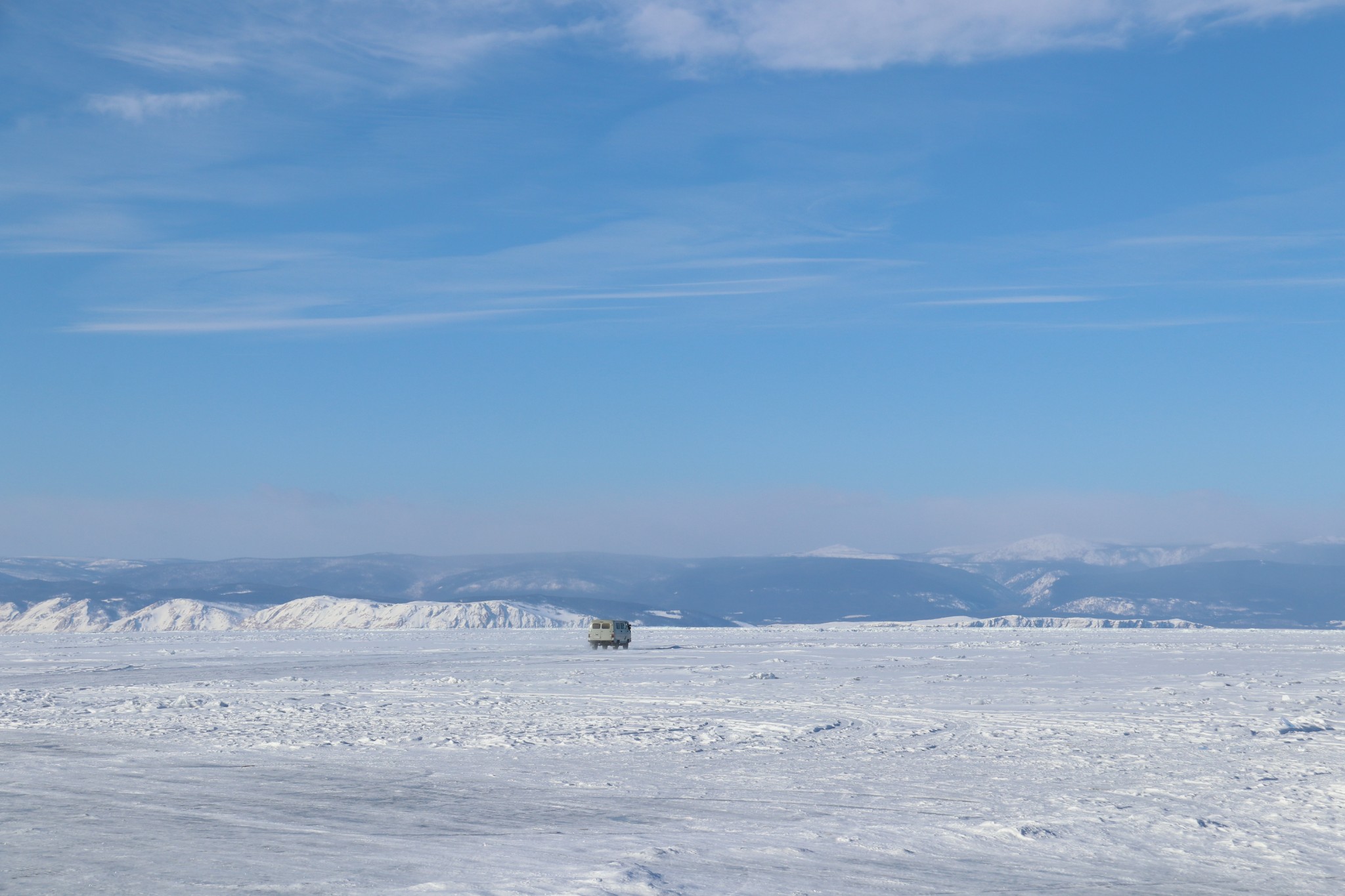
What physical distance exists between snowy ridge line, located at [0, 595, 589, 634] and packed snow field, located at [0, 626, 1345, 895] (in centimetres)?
10116

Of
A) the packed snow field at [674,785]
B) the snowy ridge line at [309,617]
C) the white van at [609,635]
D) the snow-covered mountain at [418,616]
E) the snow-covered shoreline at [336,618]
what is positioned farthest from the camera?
the snowy ridge line at [309,617]

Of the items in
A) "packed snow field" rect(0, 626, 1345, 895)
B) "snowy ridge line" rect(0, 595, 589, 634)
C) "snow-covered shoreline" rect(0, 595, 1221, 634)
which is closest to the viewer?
"packed snow field" rect(0, 626, 1345, 895)

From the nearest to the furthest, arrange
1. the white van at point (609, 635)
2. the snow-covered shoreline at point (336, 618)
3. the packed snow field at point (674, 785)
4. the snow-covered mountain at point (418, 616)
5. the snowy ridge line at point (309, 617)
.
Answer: the packed snow field at point (674, 785) → the white van at point (609, 635) → the snow-covered mountain at point (418, 616) → the snow-covered shoreline at point (336, 618) → the snowy ridge line at point (309, 617)

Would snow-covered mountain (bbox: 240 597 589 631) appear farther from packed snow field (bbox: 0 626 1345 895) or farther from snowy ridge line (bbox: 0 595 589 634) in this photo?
packed snow field (bbox: 0 626 1345 895)

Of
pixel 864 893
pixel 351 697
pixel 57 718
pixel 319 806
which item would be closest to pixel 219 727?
pixel 57 718

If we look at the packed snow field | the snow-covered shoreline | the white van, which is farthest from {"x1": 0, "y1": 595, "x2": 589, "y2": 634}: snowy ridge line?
the packed snow field

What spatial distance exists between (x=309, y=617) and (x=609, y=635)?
12064 centimetres

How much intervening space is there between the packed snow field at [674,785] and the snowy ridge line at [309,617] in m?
101

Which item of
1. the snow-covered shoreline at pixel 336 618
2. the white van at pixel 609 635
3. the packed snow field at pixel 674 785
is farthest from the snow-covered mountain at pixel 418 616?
the packed snow field at pixel 674 785

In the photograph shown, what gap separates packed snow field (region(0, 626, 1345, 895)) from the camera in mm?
11492

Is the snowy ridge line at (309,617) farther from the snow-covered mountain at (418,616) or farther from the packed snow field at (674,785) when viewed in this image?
the packed snow field at (674,785)

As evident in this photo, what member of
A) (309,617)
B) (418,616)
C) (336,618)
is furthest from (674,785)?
(309,617)

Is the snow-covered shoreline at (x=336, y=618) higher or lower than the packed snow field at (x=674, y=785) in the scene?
lower

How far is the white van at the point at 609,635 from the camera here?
62344 millimetres
